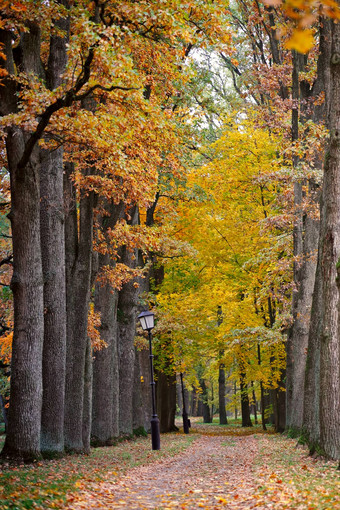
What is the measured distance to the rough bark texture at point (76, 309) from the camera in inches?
488

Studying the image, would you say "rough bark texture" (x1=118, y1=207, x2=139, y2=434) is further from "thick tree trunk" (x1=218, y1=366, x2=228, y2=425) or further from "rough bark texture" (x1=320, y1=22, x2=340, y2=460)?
"thick tree trunk" (x1=218, y1=366, x2=228, y2=425)

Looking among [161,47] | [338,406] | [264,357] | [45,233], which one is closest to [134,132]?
[161,47]

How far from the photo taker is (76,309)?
12734mm

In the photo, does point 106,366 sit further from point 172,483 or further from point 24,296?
point 172,483

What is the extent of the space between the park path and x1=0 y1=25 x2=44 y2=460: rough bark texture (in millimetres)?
1844

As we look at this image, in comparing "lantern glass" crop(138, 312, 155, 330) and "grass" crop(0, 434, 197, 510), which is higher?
"lantern glass" crop(138, 312, 155, 330)

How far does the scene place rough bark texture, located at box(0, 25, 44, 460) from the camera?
31.0ft

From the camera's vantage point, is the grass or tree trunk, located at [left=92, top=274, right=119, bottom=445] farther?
tree trunk, located at [left=92, top=274, right=119, bottom=445]

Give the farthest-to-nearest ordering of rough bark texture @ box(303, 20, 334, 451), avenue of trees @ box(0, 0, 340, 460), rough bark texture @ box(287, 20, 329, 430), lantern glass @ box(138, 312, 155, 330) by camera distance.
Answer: rough bark texture @ box(287, 20, 329, 430)
lantern glass @ box(138, 312, 155, 330)
rough bark texture @ box(303, 20, 334, 451)
avenue of trees @ box(0, 0, 340, 460)

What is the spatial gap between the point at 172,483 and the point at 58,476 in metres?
1.93

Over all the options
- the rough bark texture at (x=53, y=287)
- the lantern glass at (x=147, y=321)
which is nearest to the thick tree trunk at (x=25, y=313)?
the rough bark texture at (x=53, y=287)

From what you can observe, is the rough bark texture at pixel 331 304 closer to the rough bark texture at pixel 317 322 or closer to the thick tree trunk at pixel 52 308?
the rough bark texture at pixel 317 322

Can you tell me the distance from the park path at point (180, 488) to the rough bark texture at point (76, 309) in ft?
6.82

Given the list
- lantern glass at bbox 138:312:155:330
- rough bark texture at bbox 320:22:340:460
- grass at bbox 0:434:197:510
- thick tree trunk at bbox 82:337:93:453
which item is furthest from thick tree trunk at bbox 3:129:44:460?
lantern glass at bbox 138:312:155:330
